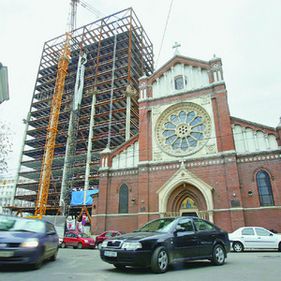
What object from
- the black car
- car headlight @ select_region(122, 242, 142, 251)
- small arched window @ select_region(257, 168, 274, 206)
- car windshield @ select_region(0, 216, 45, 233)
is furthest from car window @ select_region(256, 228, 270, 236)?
car windshield @ select_region(0, 216, 45, 233)

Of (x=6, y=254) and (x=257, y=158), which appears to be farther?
(x=257, y=158)

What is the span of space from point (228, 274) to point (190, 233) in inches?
63.6

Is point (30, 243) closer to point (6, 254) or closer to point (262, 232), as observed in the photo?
point (6, 254)

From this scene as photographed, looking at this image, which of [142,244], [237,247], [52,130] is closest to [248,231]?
[237,247]

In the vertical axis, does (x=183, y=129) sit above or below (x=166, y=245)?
above

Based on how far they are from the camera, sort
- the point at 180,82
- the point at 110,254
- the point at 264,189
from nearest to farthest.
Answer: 1. the point at 110,254
2. the point at 264,189
3. the point at 180,82

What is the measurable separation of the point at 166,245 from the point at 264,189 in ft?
46.7

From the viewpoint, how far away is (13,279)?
5.50m

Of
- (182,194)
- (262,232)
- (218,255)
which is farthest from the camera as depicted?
(182,194)

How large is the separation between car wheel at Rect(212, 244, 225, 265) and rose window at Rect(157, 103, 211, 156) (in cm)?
1304

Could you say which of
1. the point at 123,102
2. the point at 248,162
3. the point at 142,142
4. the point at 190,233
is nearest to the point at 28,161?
the point at 123,102

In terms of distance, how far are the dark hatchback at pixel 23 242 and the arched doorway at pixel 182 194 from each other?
13.2 m

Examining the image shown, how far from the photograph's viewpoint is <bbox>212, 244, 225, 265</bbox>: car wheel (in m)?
8.07

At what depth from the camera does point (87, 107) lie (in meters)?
53.5
